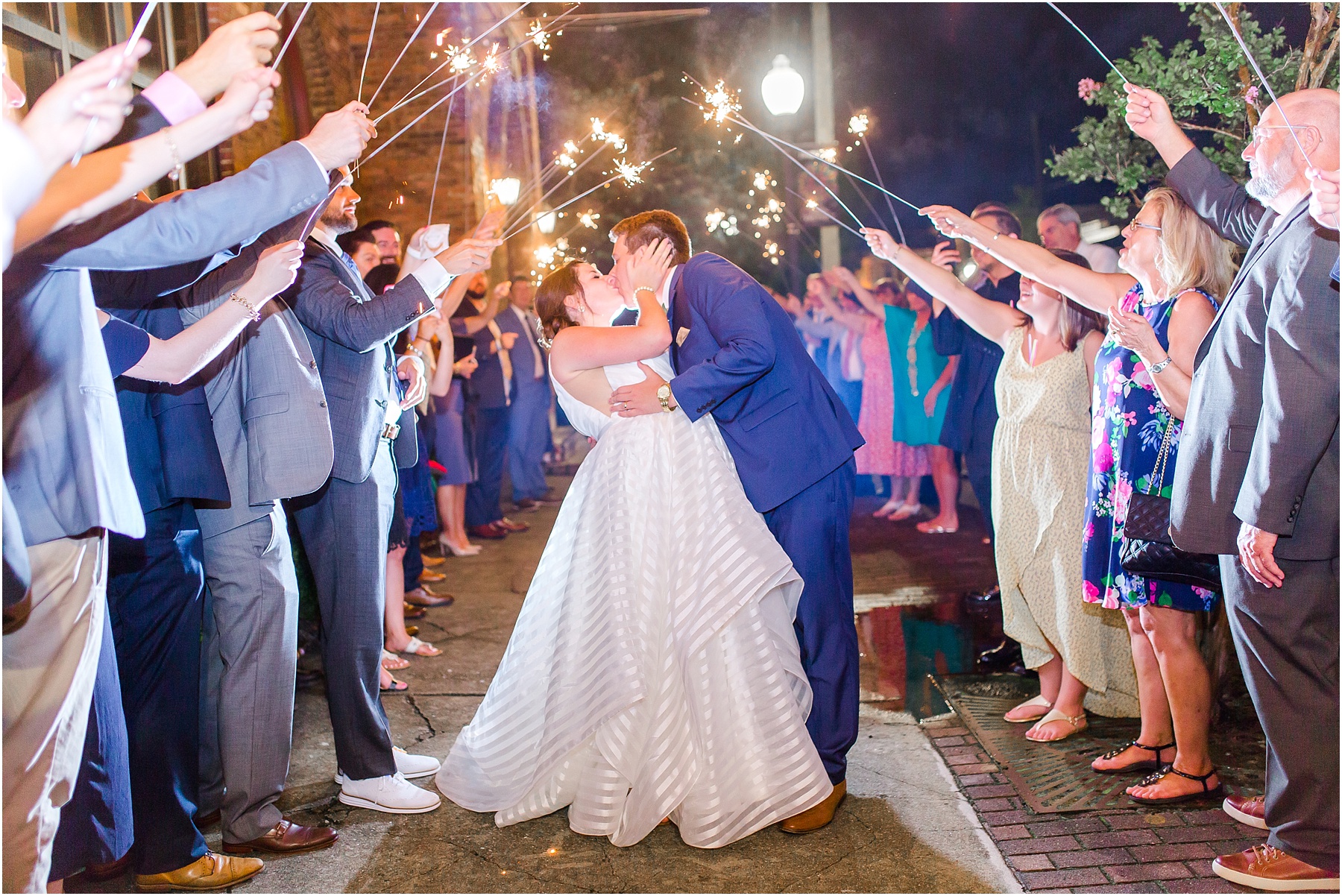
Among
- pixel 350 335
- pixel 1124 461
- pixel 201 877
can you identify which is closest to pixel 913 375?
pixel 1124 461

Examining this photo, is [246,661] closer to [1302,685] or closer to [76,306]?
[76,306]

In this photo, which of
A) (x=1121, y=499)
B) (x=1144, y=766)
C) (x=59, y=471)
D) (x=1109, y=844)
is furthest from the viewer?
(x=1144, y=766)

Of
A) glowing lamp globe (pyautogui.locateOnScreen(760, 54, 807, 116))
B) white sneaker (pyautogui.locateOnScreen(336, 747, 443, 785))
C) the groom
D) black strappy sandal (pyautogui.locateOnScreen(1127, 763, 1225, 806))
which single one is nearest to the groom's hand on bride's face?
the groom

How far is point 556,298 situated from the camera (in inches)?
125

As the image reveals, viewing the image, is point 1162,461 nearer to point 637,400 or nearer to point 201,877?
point 637,400

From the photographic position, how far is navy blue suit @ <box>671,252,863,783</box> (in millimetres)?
2928

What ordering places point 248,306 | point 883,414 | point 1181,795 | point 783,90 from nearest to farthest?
1. point 248,306
2. point 1181,795
3. point 783,90
4. point 883,414

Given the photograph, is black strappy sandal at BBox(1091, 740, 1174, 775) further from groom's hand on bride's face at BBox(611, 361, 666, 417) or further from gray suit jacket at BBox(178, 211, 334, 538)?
gray suit jacket at BBox(178, 211, 334, 538)

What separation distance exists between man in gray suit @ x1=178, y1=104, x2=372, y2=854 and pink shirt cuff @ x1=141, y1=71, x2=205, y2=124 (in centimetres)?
75

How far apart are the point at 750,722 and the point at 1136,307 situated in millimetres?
1942

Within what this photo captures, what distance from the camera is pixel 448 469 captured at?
7.04 m

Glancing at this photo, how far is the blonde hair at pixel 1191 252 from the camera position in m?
3.05

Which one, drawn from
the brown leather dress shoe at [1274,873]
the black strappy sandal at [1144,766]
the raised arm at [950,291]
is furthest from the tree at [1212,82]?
the brown leather dress shoe at [1274,873]

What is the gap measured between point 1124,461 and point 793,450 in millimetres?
1114
